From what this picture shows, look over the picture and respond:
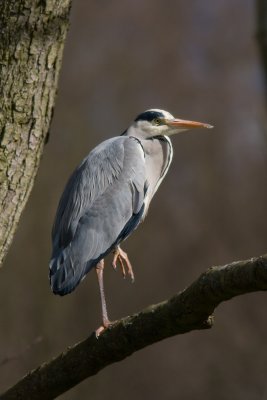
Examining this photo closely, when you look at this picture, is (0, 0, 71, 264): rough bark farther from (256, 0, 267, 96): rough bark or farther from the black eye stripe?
(256, 0, 267, 96): rough bark

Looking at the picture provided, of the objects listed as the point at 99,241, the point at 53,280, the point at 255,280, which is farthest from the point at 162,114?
the point at 255,280

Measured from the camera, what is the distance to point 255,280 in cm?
210

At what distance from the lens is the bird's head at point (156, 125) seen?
3.50 meters

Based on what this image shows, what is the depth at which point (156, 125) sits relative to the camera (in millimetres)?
3523

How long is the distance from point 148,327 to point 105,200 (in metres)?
0.96

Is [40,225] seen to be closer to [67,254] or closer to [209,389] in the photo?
[209,389]

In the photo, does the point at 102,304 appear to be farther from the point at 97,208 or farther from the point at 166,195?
the point at 166,195

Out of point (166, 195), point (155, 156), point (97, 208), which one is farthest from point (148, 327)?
point (166, 195)

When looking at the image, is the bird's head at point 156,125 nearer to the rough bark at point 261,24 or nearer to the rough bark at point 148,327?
the rough bark at point 148,327

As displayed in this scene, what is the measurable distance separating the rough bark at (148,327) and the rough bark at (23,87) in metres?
0.39

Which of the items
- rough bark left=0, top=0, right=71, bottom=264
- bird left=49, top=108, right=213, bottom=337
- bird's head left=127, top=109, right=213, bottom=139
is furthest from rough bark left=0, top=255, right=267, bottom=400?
bird's head left=127, top=109, right=213, bottom=139

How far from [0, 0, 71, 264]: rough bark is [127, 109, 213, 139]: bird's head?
0.73m

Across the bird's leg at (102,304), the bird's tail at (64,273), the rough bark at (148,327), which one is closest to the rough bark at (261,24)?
the rough bark at (148,327)

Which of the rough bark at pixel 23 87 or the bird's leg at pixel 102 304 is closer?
the bird's leg at pixel 102 304
